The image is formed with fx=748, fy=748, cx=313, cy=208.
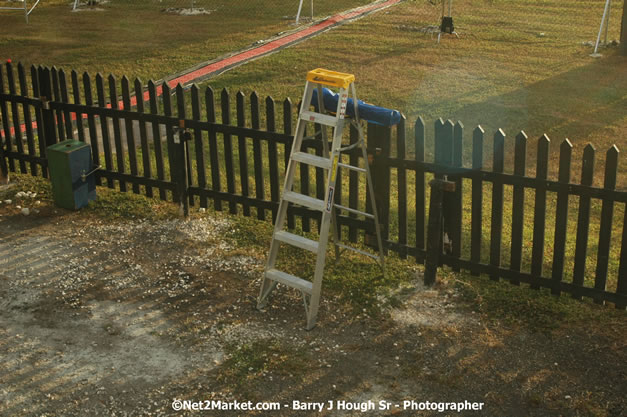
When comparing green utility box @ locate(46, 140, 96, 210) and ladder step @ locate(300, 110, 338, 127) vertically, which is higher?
ladder step @ locate(300, 110, 338, 127)

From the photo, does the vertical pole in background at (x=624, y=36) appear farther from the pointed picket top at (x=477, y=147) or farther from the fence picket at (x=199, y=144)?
the fence picket at (x=199, y=144)

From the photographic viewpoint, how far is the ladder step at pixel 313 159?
6574 millimetres

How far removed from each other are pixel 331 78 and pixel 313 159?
2.41 ft

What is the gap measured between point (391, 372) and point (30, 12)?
20.6m

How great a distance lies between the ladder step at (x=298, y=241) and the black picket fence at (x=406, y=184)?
988 millimetres

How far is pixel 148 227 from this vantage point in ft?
28.1

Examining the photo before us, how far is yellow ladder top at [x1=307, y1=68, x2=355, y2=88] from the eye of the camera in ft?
20.9

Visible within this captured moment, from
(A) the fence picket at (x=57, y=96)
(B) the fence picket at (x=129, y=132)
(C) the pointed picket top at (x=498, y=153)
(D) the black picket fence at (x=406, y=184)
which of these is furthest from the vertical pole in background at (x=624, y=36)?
(A) the fence picket at (x=57, y=96)

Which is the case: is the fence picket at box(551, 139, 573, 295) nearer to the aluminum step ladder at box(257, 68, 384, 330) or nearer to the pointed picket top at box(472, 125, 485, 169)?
the pointed picket top at box(472, 125, 485, 169)

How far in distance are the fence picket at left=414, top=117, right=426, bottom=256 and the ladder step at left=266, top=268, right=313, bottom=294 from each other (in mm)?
1259

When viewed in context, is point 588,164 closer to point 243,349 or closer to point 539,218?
point 539,218

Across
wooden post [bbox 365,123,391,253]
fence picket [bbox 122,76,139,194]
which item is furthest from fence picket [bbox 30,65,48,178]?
wooden post [bbox 365,123,391,253]

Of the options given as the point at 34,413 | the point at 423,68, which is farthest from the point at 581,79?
the point at 34,413

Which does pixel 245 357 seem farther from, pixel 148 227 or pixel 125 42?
pixel 125 42
